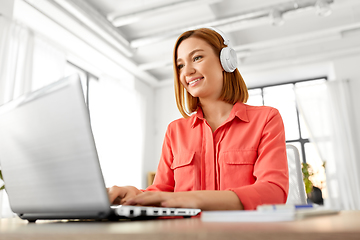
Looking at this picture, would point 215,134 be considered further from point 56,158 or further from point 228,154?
point 56,158

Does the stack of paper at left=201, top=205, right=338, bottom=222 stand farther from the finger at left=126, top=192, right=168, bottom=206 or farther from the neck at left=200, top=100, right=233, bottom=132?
the neck at left=200, top=100, right=233, bottom=132

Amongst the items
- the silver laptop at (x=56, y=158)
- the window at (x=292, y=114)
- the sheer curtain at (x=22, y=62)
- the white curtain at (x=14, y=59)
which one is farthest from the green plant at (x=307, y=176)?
the silver laptop at (x=56, y=158)

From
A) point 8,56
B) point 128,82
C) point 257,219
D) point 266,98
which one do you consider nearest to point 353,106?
point 266,98

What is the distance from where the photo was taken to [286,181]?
99 centimetres

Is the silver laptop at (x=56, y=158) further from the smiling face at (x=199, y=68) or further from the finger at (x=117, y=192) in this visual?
the smiling face at (x=199, y=68)

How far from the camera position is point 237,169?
1.17m

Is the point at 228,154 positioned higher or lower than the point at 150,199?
higher

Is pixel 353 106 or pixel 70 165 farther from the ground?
pixel 353 106

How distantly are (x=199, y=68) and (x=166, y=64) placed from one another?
13.3 ft

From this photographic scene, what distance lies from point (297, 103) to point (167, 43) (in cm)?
269

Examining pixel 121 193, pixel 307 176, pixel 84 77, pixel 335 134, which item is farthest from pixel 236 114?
pixel 335 134

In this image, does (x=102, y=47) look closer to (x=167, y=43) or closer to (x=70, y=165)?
(x=167, y=43)

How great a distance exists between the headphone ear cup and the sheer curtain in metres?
2.78

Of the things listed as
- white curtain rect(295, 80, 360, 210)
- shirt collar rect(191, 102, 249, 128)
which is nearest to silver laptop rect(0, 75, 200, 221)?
shirt collar rect(191, 102, 249, 128)
